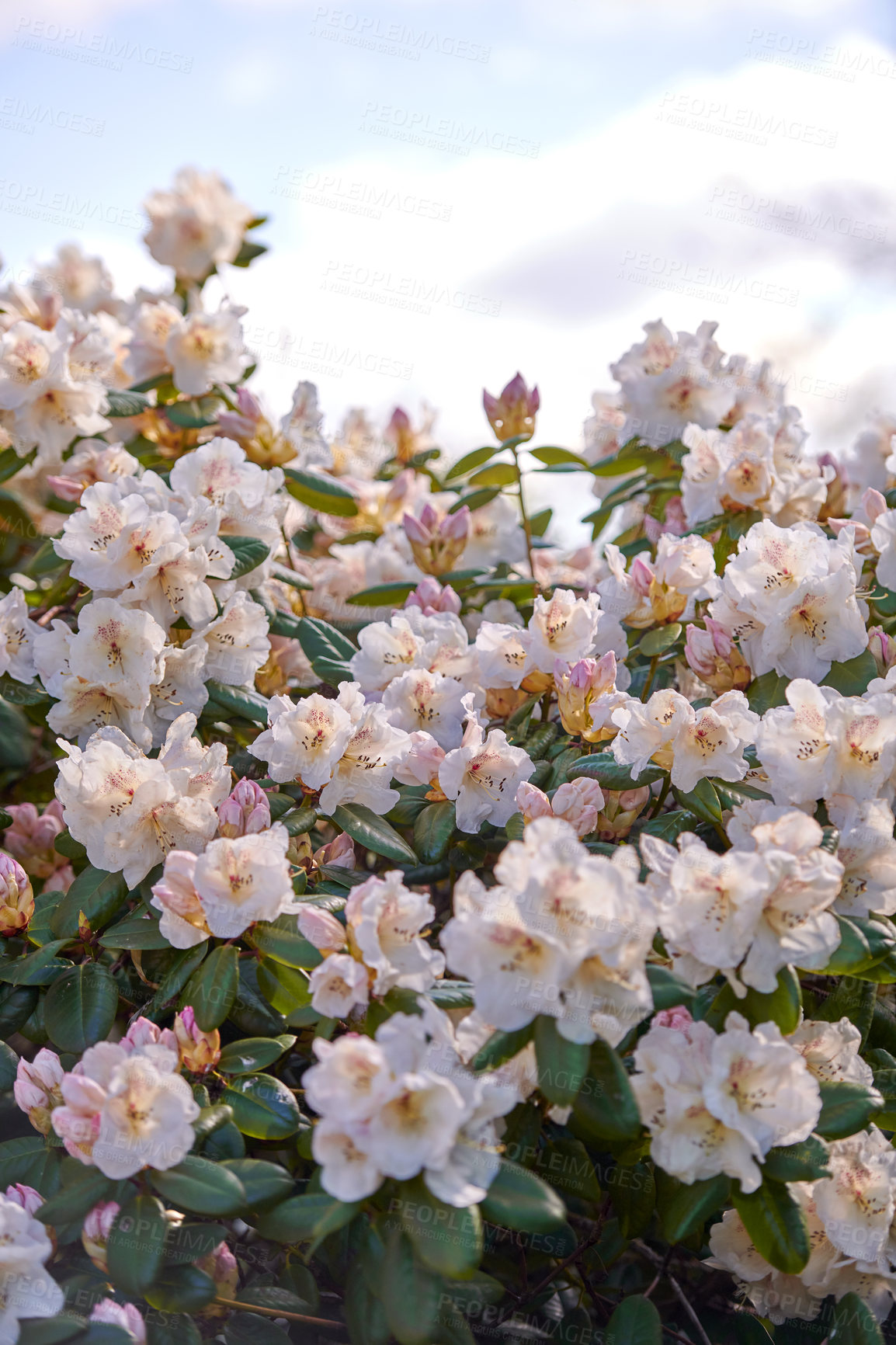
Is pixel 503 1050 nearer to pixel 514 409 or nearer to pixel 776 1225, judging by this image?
pixel 776 1225

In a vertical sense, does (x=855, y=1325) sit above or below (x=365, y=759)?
below

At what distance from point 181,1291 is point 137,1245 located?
0.27 feet

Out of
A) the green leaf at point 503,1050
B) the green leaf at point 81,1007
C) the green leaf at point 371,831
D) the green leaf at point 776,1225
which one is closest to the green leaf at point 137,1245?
the green leaf at point 81,1007

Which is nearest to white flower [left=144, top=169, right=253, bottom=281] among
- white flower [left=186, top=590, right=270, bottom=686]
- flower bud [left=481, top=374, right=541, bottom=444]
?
flower bud [left=481, top=374, right=541, bottom=444]

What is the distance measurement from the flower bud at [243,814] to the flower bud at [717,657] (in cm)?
61

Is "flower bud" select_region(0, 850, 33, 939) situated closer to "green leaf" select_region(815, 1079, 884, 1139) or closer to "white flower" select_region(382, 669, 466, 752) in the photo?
"white flower" select_region(382, 669, 466, 752)

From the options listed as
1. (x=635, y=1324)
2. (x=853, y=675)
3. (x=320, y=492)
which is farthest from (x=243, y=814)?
(x=320, y=492)

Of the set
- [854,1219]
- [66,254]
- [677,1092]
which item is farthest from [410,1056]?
[66,254]

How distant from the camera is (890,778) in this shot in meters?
1.24

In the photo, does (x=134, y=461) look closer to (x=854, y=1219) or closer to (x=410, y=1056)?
(x=410, y=1056)

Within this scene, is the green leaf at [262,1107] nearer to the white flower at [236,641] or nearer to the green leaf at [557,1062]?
the green leaf at [557,1062]

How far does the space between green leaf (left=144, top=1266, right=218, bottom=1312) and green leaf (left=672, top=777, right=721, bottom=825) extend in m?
0.72

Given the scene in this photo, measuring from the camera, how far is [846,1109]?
1.11 m

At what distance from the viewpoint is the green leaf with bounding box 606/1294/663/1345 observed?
45.4 inches
